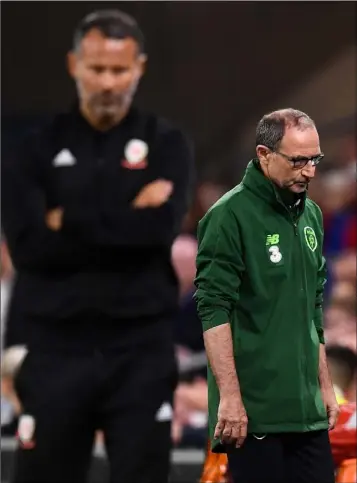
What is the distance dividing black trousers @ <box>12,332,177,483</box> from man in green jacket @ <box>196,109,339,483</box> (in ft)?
2.52

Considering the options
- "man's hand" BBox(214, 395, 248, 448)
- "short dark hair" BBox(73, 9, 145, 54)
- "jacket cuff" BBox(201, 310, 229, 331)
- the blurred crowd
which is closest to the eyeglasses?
"jacket cuff" BBox(201, 310, 229, 331)

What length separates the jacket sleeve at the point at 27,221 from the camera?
4.08m

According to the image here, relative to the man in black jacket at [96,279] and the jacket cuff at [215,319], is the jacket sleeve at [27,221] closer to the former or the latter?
the man in black jacket at [96,279]

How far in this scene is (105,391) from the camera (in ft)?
13.1

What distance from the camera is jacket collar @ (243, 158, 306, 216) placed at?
10.7ft

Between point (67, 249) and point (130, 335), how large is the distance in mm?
383

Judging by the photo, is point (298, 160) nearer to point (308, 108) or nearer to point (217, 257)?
point (217, 257)

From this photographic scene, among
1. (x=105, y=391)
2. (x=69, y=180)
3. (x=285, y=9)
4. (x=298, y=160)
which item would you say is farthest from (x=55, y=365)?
(x=285, y=9)

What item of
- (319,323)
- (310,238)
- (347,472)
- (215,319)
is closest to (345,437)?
Answer: (347,472)

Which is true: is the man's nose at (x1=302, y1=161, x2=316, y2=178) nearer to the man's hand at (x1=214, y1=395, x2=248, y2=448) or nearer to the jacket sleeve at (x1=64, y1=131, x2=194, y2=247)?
the man's hand at (x1=214, y1=395, x2=248, y2=448)

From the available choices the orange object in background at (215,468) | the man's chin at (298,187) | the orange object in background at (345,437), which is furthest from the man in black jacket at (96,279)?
the man's chin at (298,187)

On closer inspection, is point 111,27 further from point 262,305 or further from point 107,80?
point 262,305

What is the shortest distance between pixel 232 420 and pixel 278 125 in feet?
2.72

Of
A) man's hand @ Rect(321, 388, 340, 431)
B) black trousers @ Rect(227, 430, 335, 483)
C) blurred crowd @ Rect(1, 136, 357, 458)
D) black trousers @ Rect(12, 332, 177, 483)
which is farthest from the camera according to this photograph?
blurred crowd @ Rect(1, 136, 357, 458)
